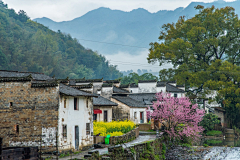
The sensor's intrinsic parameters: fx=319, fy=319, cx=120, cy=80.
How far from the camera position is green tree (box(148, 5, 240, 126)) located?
6075 cm

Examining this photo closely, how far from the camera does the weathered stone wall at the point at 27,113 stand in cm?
2505

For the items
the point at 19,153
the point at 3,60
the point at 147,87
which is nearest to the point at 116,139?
the point at 19,153

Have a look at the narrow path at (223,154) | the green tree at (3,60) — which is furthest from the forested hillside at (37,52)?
the narrow path at (223,154)

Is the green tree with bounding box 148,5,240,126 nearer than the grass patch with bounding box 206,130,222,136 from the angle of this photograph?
No

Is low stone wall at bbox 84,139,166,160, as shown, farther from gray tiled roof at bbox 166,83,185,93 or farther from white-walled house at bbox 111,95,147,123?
gray tiled roof at bbox 166,83,185,93

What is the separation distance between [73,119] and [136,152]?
6335mm

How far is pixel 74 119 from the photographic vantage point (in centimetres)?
2848

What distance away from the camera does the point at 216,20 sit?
66250 mm

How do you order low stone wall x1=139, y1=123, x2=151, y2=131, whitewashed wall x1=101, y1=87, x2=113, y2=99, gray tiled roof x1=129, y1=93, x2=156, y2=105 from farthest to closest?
gray tiled roof x1=129, y1=93, x2=156, y2=105 < whitewashed wall x1=101, y1=87, x2=113, y2=99 < low stone wall x1=139, y1=123, x2=151, y2=131

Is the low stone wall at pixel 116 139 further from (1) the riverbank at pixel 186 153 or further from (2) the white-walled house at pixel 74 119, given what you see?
(1) the riverbank at pixel 186 153

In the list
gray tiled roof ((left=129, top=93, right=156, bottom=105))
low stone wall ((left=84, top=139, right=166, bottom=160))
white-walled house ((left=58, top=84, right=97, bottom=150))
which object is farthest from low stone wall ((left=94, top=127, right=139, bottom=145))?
gray tiled roof ((left=129, top=93, right=156, bottom=105))

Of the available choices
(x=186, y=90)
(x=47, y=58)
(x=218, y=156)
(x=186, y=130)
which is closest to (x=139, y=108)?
(x=186, y=130)

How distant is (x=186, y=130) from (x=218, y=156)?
4964 millimetres

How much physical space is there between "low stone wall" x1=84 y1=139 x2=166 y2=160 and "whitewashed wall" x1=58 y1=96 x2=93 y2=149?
3.61 meters
